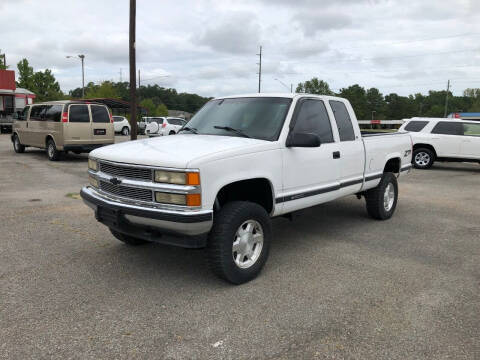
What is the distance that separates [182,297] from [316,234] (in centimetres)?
267

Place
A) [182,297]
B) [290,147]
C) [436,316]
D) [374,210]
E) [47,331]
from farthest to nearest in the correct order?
1. [374,210]
2. [290,147]
3. [182,297]
4. [436,316]
5. [47,331]

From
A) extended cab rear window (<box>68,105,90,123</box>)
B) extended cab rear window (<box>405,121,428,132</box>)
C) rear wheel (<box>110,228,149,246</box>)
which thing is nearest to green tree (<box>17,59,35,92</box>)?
extended cab rear window (<box>68,105,90,123</box>)

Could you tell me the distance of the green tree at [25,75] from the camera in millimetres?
54656

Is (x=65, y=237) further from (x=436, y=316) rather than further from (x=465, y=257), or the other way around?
(x=465, y=257)

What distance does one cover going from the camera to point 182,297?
12.5ft

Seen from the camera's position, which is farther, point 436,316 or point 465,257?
point 465,257

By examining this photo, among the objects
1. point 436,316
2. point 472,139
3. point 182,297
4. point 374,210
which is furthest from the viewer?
point 472,139

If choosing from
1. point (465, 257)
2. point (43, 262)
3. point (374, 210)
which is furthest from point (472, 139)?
point (43, 262)

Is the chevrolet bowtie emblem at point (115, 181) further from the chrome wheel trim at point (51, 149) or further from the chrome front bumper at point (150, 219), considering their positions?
the chrome wheel trim at point (51, 149)

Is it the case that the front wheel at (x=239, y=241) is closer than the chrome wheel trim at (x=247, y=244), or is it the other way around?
the front wheel at (x=239, y=241)

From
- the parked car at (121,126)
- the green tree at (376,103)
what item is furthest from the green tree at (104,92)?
the green tree at (376,103)

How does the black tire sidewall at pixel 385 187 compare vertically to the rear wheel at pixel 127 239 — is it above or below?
above

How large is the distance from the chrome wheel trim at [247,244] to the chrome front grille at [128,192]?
0.90 metres

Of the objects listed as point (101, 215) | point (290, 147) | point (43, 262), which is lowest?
point (43, 262)
